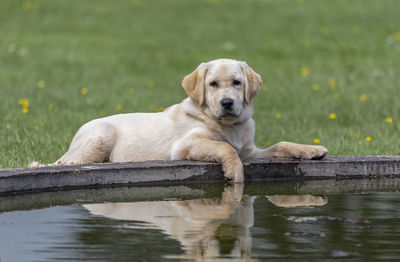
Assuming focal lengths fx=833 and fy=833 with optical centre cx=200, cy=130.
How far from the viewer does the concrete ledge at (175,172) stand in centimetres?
632

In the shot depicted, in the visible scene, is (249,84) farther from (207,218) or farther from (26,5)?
(26,5)

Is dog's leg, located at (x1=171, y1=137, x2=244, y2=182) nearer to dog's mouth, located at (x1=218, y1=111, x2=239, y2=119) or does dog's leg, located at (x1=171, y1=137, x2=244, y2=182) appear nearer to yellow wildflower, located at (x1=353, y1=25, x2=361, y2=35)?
dog's mouth, located at (x1=218, y1=111, x2=239, y2=119)

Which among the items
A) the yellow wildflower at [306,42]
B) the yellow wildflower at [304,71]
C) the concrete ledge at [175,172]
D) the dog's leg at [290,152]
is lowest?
the concrete ledge at [175,172]

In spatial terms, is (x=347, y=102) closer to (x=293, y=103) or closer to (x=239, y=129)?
(x=293, y=103)

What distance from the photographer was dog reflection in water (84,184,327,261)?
15.0 ft

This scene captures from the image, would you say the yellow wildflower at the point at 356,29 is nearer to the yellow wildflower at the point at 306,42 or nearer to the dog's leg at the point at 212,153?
the yellow wildflower at the point at 306,42

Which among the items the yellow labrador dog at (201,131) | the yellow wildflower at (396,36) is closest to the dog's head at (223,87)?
the yellow labrador dog at (201,131)

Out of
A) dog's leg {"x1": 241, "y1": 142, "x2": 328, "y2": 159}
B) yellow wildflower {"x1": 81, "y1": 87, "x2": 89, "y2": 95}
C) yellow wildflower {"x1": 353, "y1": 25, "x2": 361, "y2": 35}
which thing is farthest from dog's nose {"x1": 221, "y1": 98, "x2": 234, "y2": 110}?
yellow wildflower {"x1": 353, "y1": 25, "x2": 361, "y2": 35}

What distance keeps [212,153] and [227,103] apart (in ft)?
1.50

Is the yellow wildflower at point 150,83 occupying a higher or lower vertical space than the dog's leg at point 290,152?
higher

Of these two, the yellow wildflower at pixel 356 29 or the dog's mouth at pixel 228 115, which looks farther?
the yellow wildflower at pixel 356 29

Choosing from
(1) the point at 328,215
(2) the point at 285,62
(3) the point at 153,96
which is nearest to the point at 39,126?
(3) the point at 153,96

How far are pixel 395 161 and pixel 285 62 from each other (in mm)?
8696

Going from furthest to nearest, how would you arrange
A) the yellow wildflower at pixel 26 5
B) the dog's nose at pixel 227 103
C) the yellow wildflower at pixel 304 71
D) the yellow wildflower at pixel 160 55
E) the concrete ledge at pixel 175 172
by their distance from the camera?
the yellow wildflower at pixel 26 5 < the yellow wildflower at pixel 160 55 < the yellow wildflower at pixel 304 71 < the dog's nose at pixel 227 103 < the concrete ledge at pixel 175 172
